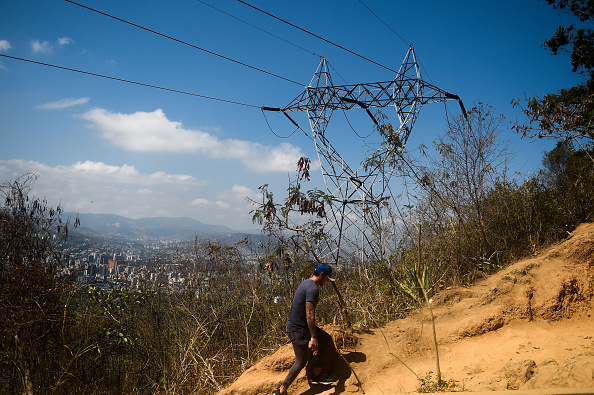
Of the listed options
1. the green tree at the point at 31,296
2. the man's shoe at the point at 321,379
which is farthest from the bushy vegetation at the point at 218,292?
the man's shoe at the point at 321,379

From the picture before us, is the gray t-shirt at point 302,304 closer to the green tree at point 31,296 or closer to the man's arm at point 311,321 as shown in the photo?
the man's arm at point 311,321

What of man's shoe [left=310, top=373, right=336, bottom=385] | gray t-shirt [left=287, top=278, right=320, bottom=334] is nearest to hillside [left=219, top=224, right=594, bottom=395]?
man's shoe [left=310, top=373, right=336, bottom=385]

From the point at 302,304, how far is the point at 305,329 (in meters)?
0.34

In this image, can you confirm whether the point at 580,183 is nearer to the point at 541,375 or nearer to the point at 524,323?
the point at 524,323

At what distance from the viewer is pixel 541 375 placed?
3.42m

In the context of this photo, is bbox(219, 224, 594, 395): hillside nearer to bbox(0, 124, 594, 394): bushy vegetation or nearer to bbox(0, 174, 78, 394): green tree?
bbox(0, 124, 594, 394): bushy vegetation

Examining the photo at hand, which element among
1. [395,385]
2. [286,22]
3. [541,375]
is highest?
[286,22]

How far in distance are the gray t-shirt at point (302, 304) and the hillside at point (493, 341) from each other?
3.34 feet

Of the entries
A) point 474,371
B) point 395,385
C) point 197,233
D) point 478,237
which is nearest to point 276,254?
point 197,233

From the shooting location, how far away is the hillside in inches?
157

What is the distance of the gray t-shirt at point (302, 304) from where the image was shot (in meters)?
4.65

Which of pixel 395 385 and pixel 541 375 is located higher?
pixel 541 375

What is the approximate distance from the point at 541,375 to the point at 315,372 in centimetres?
273

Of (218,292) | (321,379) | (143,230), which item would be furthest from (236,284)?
(143,230)
